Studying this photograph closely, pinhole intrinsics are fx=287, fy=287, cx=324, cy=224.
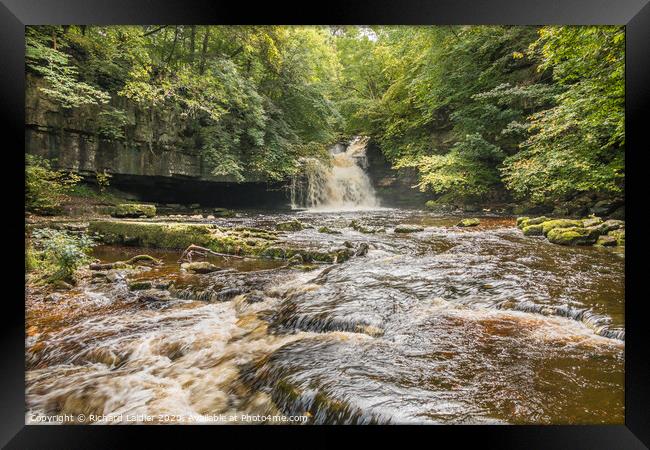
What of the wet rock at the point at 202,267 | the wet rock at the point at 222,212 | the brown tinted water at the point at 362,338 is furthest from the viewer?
the wet rock at the point at 222,212

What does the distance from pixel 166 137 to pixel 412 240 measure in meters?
2.23

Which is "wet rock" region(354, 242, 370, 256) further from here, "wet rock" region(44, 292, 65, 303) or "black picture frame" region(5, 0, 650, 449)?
"wet rock" region(44, 292, 65, 303)

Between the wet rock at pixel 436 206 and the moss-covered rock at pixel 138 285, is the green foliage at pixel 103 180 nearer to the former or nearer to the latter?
the moss-covered rock at pixel 138 285

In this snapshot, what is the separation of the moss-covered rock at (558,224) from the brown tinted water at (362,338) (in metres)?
0.13

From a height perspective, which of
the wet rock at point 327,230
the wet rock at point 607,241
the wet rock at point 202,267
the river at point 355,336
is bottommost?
the river at point 355,336

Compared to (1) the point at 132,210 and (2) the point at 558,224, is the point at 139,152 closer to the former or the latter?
(1) the point at 132,210

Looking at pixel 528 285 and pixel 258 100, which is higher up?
pixel 258 100

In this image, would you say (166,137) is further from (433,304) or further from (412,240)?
(433,304)

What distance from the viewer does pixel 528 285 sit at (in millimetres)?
1974

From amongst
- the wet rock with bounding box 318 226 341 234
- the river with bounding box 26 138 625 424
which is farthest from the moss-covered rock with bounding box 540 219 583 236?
the wet rock with bounding box 318 226 341 234

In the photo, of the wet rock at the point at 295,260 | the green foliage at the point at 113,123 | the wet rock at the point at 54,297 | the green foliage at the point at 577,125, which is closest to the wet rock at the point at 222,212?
the wet rock at the point at 295,260

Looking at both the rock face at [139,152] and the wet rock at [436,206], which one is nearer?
the rock face at [139,152]

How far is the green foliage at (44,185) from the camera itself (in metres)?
1.87
